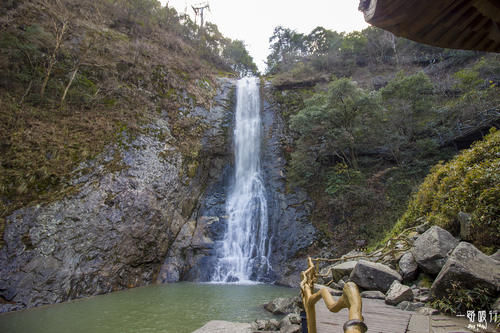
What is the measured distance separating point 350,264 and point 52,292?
288 inches

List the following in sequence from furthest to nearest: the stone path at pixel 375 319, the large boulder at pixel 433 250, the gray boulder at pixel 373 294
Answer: the large boulder at pixel 433 250, the gray boulder at pixel 373 294, the stone path at pixel 375 319

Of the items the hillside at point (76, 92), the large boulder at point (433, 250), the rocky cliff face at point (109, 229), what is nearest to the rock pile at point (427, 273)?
the large boulder at point (433, 250)

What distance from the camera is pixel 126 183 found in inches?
352

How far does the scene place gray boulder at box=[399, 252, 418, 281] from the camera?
12.3 ft

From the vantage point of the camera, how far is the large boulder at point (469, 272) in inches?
98.3

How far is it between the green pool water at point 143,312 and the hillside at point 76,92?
9.30 ft

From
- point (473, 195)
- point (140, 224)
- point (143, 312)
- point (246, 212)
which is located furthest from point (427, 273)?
point (246, 212)

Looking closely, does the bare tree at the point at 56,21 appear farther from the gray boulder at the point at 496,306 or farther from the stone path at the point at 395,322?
the gray boulder at the point at 496,306

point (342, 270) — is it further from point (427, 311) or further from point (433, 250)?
point (427, 311)

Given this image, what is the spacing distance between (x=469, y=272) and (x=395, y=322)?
923 mm

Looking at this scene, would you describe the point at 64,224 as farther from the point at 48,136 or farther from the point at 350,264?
the point at 350,264

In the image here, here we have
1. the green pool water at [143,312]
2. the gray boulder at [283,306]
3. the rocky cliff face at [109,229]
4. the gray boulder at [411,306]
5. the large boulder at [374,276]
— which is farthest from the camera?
the rocky cliff face at [109,229]

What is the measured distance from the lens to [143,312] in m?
5.77

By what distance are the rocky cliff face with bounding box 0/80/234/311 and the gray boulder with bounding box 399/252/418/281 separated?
7917 mm
